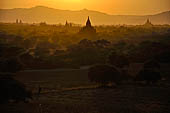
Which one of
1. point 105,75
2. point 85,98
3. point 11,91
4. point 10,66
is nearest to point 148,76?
point 105,75

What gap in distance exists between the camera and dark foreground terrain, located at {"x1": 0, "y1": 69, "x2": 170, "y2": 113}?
774 inches

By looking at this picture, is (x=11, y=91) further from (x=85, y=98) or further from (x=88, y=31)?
(x=88, y=31)

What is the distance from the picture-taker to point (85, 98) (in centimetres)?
2289

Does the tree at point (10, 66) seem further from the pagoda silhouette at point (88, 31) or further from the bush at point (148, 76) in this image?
the pagoda silhouette at point (88, 31)

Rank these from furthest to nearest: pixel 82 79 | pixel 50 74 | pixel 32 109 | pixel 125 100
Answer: pixel 50 74, pixel 82 79, pixel 125 100, pixel 32 109

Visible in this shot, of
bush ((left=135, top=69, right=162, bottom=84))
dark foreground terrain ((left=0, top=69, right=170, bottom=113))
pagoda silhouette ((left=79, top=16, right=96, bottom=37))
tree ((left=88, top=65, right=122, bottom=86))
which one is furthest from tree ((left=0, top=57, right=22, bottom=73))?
pagoda silhouette ((left=79, top=16, right=96, bottom=37))

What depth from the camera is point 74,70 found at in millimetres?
35906

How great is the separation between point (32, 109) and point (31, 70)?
1631 cm

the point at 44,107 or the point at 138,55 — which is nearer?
the point at 44,107

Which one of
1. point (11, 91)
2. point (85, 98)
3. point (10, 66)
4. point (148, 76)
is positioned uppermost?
point (11, 91)

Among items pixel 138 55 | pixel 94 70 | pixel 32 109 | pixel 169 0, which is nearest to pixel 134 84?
pixel 94 70

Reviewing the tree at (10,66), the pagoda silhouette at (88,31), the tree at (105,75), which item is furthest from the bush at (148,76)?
the pagoda silhouette at (88,31)

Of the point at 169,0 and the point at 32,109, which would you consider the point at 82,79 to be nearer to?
the point at 32,109

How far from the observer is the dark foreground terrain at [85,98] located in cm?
1966
